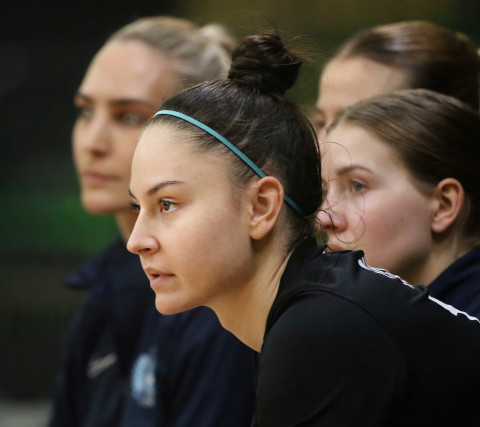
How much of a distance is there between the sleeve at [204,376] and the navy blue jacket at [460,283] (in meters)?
0.54

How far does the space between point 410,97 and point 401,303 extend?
57cm

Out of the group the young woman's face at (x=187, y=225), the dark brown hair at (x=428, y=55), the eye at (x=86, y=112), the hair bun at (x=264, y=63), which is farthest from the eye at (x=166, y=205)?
the eye at (x=86, y=112)

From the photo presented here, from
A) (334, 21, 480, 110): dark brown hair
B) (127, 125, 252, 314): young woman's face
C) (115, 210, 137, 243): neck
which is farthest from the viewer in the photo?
(115, 210, 137, 243): neck

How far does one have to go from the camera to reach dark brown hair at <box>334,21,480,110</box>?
183 cm

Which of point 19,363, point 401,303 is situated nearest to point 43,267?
point 19,363

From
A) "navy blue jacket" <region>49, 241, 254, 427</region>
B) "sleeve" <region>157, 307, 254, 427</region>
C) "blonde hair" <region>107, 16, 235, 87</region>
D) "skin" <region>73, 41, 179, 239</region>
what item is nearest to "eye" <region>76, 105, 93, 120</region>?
"skin" <region>73, 41, 179, 239</region>

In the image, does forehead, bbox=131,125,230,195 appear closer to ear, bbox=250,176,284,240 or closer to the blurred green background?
ear, bbox=250,176,284,240

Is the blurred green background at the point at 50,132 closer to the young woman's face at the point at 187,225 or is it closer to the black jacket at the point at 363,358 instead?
the young woman's face at the point at 187,225

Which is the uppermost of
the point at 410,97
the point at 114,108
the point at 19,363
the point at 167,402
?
the point at 410,97

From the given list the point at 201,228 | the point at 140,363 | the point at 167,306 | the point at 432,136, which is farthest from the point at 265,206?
the point at 140,363

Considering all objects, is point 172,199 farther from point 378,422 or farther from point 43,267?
point 43,267

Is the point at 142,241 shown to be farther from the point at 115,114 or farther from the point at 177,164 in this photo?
the point at 115,114

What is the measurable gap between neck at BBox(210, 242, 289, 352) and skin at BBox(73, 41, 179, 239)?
1.05m

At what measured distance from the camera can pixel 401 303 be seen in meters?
1.10
